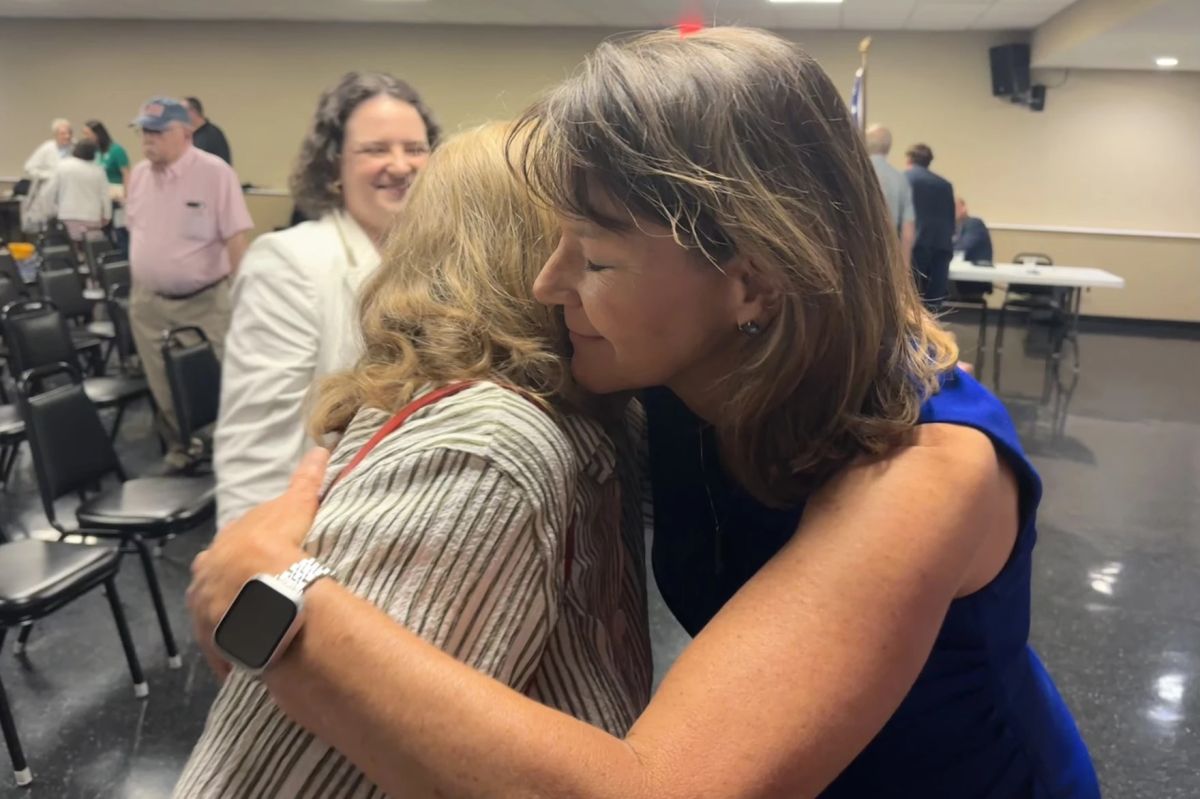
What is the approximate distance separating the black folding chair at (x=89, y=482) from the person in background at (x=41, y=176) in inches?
273

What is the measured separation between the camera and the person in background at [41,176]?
28.1 feet

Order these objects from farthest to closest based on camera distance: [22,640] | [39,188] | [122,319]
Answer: [39,188]
[122,319]
[22,640]

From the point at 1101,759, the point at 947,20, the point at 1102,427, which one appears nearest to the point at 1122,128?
the point at 947,20

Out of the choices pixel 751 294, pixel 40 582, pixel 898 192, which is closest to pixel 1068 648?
pixel 751 294

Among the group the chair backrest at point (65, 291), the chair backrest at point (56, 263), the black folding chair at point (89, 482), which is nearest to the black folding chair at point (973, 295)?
the black folding chair at point (89, 482)

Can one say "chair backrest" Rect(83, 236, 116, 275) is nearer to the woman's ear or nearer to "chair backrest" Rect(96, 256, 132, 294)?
"chair backrest" Rect(96, 256, 132, 294)

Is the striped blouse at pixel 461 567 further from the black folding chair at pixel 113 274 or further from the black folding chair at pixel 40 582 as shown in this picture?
the black folding chair at pixel 113 274

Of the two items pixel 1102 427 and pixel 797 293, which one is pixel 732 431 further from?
pixel 1102 427

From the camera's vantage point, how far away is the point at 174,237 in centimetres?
412

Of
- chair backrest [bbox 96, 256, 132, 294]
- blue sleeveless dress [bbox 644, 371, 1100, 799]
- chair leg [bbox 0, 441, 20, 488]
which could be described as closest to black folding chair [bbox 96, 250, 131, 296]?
chair backrest [bbox 96, 256, 132, 294]

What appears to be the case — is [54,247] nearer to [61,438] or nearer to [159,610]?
[61,438]

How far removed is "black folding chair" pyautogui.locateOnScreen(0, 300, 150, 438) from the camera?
3709 millimetres

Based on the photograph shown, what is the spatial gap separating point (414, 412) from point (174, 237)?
3.93 metres

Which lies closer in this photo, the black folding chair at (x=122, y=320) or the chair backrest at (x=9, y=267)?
the black folding chair at (x=122, y=320)
